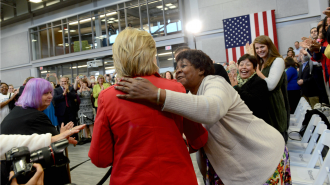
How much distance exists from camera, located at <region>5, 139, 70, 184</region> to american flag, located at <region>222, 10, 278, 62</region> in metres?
9.70

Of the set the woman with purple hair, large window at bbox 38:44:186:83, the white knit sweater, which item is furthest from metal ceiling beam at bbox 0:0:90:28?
the white knit sweater

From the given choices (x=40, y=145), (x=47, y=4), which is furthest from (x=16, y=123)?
(x=47, y=4)

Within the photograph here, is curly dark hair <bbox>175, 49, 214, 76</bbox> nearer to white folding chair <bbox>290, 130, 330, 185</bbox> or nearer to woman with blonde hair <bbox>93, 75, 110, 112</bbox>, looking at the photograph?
white folding chair <bbox>290, 130, 330, 185</bbox>

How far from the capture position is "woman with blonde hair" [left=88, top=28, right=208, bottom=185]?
96 centimetres

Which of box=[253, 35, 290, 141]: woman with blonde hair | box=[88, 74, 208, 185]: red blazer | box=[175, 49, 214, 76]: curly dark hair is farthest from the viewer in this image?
box=[253, 35, 290, 141]: woman with blonde hair

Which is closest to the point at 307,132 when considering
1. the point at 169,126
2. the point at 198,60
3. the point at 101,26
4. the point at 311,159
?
the point at 311,159

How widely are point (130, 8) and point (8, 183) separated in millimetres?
13360

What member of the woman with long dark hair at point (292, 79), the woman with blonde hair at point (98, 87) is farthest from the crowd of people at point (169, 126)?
the woman with blonde hair at point (98, 87)

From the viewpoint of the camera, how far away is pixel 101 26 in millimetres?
13891

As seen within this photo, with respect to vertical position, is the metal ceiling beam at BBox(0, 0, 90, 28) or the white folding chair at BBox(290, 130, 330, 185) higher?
the metal ceiling beam at BBox(0, 0, 90, 28)

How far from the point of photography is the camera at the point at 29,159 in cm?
81

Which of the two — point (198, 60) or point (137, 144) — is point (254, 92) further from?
point (137, 144)

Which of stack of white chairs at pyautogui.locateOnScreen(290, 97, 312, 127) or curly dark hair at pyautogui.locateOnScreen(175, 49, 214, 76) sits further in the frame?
stack of white chairs at pyautogui.locateOnScreen(290, 97, 312, 127)

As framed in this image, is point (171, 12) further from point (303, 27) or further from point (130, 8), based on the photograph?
point (303, 27)
